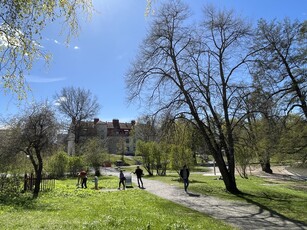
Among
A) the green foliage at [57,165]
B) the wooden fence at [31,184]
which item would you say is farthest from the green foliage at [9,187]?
the green foliage at [57,165]

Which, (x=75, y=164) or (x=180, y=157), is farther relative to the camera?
(x=75, y=164)

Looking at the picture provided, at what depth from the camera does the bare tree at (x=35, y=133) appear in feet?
63.1

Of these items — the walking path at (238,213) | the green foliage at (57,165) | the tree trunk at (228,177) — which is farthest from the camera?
the green foliage at (57,165)

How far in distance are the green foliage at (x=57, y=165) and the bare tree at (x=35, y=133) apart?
19.8 metres

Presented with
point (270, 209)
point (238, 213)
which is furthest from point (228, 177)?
point (238, 213)

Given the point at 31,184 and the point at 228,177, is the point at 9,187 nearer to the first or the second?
the point at 31,184

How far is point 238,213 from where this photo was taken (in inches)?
530

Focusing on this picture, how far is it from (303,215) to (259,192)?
26.2 ft

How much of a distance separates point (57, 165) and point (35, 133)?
21575 millimetres

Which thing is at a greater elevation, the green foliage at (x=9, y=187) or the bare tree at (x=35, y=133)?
the bare tree at (x=35, y=133)

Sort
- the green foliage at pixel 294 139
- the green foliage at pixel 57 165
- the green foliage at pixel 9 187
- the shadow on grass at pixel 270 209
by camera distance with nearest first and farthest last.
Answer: the shadow on grass at pixel 270 209
the green foliage at pixel 9 187
the green foliage at pixel 294 139
the green foliage at pixel 57 165

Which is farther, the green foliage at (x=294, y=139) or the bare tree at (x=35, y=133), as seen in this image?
the green foliage at (x=294, y=139)

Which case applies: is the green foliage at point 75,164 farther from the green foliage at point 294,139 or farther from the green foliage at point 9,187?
the green foliage at point 294,139

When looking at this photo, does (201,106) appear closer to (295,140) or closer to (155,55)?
(155,55)
